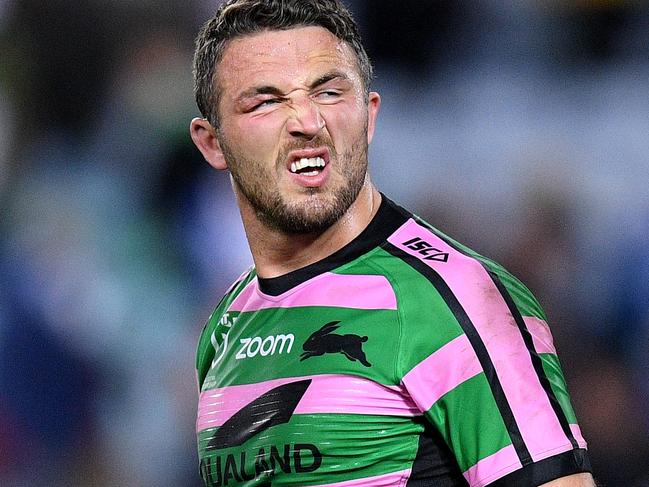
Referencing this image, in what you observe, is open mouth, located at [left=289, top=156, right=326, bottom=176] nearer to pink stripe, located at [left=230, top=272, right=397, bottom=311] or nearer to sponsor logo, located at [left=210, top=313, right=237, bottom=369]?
pink stripe, located at [left=230, top=272, right=397, bottom=311]

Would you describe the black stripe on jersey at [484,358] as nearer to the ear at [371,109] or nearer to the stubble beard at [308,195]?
the stubble beard at [308,195]

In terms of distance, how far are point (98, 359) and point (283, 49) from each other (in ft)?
6.44

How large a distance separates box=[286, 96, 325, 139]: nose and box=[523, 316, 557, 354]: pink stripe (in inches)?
19.4

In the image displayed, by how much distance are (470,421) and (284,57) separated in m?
0.75

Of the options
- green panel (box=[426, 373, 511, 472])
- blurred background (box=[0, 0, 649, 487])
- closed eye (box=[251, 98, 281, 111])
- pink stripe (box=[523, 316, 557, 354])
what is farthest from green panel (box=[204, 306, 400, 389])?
blurred background (box=[0, 0, 649, 487])

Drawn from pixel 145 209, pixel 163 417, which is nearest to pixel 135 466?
pixel 163 417

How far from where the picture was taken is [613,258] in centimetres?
328

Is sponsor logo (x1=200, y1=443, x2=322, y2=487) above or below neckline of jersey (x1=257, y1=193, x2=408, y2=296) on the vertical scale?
below

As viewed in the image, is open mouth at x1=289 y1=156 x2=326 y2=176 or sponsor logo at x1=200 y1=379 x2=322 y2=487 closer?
sponsor logo at x1=200 y1=379 x2=322 y2=487

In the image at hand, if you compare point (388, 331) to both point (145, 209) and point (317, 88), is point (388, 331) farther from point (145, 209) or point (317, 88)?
point (145, 209)

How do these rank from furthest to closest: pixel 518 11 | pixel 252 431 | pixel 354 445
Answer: pixel 518 11 → pixel 252 431 → pixel 354 445

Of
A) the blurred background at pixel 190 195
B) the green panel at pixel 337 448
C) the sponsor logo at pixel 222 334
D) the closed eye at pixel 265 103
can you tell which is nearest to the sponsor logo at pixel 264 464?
the green panel at pixel 337 448

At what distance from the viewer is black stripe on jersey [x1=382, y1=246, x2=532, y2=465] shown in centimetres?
155

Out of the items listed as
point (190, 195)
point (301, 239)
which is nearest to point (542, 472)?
point (301, 239)
